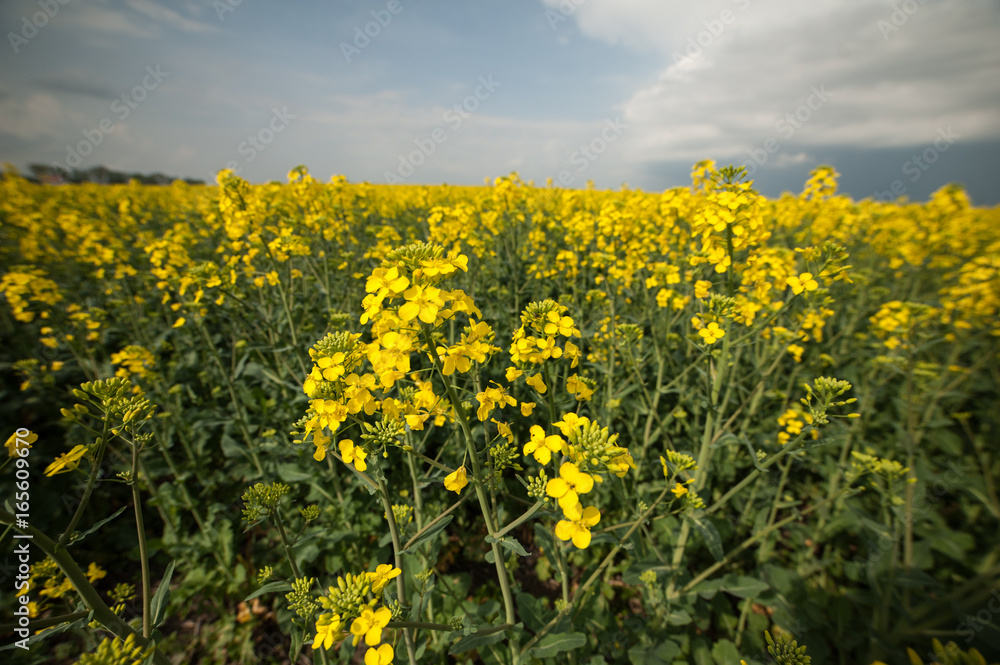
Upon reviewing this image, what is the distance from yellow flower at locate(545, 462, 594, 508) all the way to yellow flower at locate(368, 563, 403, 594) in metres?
0.67

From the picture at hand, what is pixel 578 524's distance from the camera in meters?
1.29

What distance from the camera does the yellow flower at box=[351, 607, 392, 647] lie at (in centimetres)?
122

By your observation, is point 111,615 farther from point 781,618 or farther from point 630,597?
point 781,618

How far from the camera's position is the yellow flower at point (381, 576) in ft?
4.49

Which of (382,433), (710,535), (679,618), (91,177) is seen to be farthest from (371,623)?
(91,177)

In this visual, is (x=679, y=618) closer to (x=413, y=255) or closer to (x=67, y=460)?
(x=413, y=255)

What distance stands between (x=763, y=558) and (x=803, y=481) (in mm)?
1422

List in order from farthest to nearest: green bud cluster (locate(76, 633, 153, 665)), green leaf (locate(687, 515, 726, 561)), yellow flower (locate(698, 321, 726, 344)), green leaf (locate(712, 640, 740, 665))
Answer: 1. green leaf (locate(712, 640, 740, 665))
2. yellow flower (locate(698, 321, 726, 344))
3. green leaf (locate(687, 515, 726, 561))
4. green bud cluster (locate(76, 633, 153, 665))

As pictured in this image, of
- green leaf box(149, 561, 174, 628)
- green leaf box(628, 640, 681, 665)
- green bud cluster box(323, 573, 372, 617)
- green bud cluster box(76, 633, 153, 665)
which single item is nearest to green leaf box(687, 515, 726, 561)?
green leaf box(628, 640, 681, 665)

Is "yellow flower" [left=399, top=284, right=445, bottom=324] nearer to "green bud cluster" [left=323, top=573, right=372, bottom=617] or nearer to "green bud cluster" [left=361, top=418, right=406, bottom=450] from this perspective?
"green bud cluster" [left=361, top=418, right=406, bottom=450]

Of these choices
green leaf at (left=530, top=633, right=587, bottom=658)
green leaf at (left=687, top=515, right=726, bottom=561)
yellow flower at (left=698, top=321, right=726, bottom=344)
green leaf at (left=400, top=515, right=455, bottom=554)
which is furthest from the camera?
yellow flower at (left=698, top=321, right=726, bottom=344)

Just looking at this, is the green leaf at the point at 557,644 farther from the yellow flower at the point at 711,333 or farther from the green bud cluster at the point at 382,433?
the yellow flower at the point at 711,333

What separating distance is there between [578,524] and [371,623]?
0.79 m

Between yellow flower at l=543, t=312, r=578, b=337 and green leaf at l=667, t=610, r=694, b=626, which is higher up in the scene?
yellow flower at l=543, t=312, r=578, b=337
